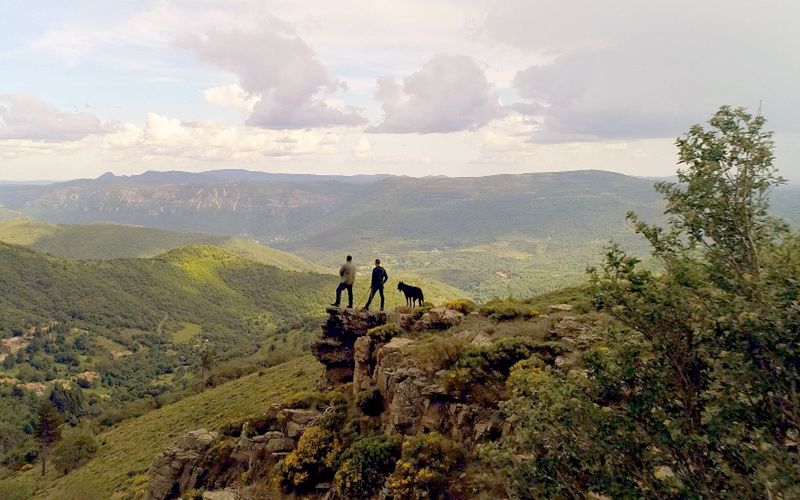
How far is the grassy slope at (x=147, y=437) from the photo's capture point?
4127 cm

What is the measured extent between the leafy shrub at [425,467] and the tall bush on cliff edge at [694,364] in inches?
247

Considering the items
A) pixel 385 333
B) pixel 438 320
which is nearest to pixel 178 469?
pixel 385 333

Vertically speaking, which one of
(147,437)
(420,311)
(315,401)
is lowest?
(147,437)

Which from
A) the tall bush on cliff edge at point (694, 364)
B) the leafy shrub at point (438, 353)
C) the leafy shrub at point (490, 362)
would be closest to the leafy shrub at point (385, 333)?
the leafy shrub at point (438, 353)

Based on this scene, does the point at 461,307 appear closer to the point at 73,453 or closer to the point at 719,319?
the point at 719,319

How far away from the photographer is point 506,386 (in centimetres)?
1862

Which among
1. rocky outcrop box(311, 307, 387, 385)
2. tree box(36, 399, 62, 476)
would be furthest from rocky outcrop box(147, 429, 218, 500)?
tree box(36, 399, 62, 476)

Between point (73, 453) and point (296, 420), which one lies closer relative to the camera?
point (296, 420)

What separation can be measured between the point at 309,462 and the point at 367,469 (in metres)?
3.52

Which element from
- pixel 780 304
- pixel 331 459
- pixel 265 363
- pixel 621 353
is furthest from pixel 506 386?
pixel 265 363

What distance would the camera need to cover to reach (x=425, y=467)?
16406mm

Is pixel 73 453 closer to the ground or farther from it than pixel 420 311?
closer to the ground

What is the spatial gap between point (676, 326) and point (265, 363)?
85.4 meters

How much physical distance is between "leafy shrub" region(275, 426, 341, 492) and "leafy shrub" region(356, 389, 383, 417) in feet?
6.27
